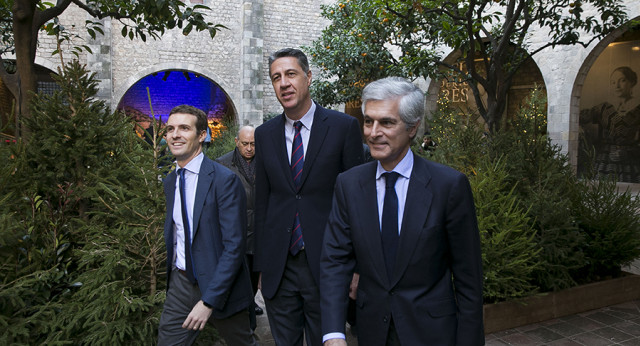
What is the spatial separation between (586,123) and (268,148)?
54.9ft

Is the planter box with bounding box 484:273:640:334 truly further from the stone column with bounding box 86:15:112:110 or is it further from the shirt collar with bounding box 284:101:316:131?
the stone column with bounding box 86:15:112:110

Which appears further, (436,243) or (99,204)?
(99,204)

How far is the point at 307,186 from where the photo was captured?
8.63 ft

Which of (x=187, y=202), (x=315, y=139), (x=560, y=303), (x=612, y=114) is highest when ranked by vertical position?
Answer: (x=612, y=114)

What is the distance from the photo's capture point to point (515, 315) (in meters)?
4.62

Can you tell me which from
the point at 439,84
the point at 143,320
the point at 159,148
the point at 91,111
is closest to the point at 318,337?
the point at 143,320

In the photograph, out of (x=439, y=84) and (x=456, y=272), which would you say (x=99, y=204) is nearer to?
(x=456, y=272)

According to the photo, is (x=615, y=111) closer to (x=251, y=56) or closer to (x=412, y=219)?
(x=251, y=56)

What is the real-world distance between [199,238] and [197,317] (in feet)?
1.39

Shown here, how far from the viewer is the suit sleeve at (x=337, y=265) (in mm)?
1994

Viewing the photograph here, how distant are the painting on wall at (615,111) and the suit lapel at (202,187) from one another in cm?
1519

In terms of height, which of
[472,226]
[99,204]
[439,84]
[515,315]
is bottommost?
[515,315]

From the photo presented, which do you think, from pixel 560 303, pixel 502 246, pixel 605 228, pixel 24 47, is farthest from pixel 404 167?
pixel 24 47

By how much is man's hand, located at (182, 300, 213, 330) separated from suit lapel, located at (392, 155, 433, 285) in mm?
1081
